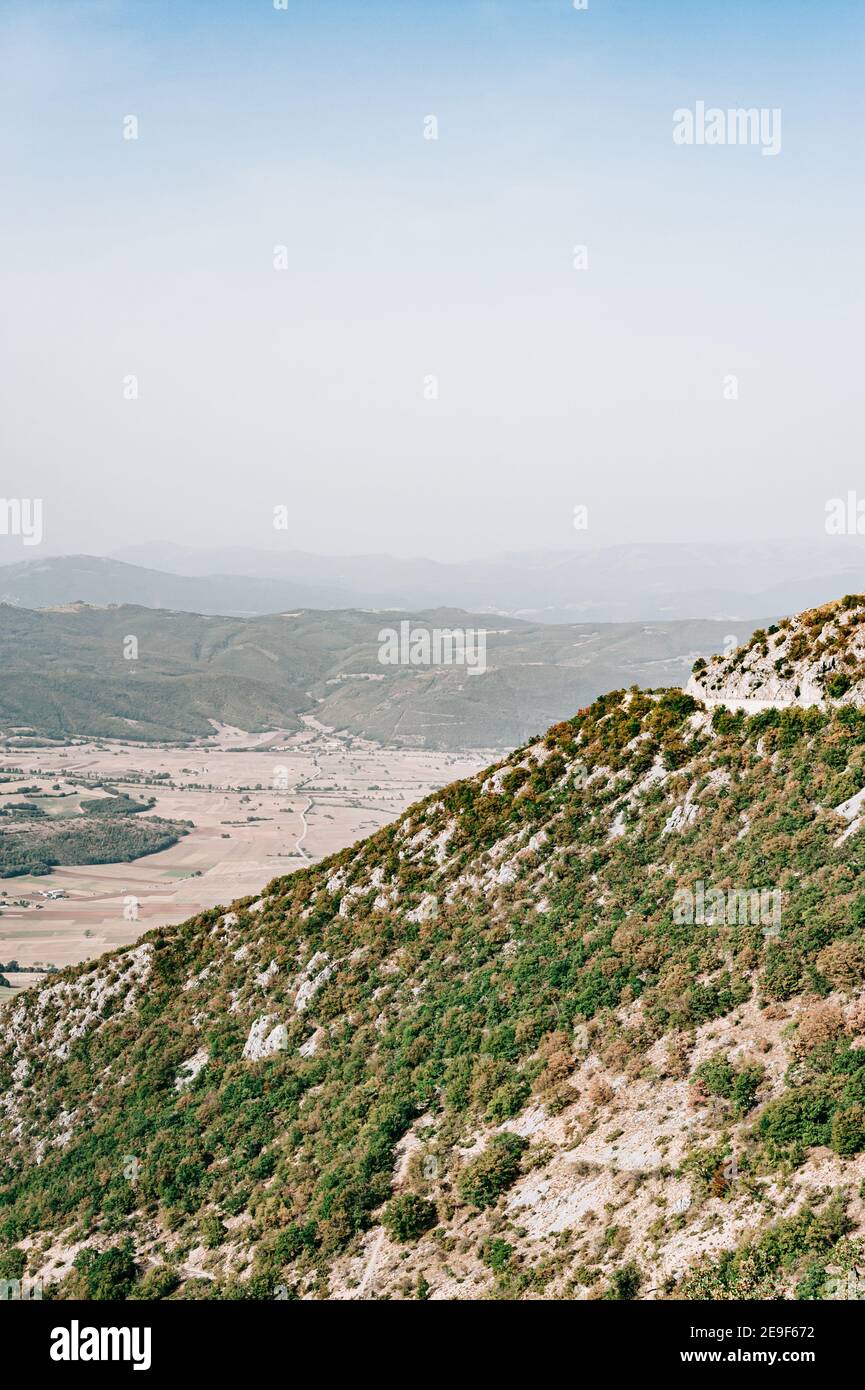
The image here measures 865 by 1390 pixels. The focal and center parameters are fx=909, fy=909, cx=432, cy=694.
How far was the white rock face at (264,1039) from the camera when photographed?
119ft

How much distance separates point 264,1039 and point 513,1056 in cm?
1443

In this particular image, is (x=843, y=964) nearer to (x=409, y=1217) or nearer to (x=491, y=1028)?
(x=491, y=1028)

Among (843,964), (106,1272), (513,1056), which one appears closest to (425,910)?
(513,1056)

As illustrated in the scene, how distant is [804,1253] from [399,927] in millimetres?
24068

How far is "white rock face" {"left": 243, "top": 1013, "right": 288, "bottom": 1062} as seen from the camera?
36.1m

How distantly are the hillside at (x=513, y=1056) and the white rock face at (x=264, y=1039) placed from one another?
19 centimetres

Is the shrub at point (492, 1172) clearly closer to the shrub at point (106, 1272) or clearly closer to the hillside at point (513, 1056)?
the hillside at point (513, 1056)

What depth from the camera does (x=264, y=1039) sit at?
37.0 m

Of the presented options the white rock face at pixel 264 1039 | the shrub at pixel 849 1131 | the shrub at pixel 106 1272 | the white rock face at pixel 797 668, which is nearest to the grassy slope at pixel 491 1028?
the shrub at pixel 849 1131

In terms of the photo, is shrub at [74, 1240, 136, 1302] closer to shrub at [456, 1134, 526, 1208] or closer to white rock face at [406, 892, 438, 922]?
shrub at [456, 1134, 526, 1208]

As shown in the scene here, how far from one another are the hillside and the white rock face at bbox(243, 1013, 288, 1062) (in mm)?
188

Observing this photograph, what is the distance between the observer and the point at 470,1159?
2370 centimetres

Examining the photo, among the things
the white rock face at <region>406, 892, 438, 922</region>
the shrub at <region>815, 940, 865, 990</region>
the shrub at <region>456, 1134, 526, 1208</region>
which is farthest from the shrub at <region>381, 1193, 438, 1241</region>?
the white rock face at <region>406, 892, 438, 922</region>
